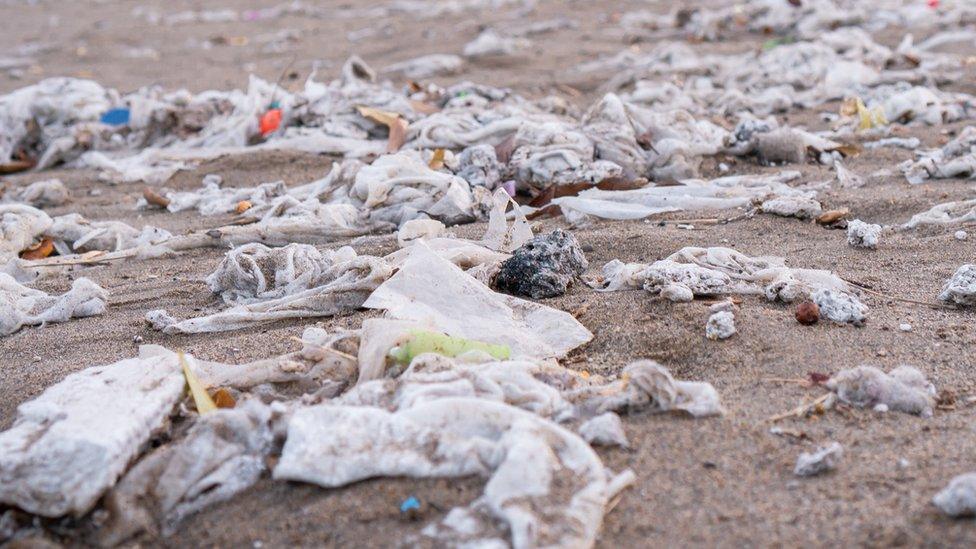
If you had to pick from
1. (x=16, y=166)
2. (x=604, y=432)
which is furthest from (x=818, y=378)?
(x=16, y=166)

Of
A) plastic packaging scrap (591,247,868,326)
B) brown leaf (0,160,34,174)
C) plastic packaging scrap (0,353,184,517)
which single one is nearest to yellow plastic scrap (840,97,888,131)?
plastic packaging scrap (591,247,868,326)

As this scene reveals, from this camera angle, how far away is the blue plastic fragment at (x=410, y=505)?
190 cm

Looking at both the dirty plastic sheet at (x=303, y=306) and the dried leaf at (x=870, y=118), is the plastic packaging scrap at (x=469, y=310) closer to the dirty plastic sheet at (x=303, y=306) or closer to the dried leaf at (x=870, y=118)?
the dirty plastic sheet at (x=303, y=306)

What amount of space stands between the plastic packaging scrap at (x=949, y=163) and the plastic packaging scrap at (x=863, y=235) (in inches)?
43.0

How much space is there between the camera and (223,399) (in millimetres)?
2400

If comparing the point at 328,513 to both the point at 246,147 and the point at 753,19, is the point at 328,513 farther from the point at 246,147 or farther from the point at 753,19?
the point at 753,19

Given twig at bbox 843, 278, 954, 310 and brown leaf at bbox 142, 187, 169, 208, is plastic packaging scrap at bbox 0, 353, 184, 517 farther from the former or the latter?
brown leaf at bbox 142, 187, 169, 208

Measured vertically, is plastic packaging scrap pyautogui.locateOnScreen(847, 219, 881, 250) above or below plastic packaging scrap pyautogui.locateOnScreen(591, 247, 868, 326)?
below

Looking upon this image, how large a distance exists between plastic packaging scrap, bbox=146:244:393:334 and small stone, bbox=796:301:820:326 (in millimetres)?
1290

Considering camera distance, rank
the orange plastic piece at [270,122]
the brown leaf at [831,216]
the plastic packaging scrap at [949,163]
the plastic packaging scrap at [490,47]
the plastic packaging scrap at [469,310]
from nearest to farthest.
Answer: the plastic packaging scrap at [469,310] → the brown leaf at [831,216] → the plastic packaging scrap at [949,163] → the orange plastic piece at [270,122] → the plastic packaging scrap at [490,47]

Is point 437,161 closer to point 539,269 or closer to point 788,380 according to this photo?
point 539,269

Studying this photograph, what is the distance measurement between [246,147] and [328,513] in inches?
186

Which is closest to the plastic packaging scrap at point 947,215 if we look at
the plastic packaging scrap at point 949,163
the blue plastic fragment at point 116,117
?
the plastic packaging scrap at point 949,163

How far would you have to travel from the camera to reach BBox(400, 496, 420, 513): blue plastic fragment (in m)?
1.90
